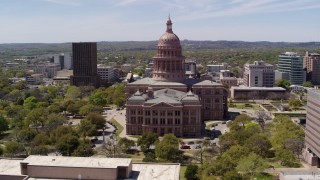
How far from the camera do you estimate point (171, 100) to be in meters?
121

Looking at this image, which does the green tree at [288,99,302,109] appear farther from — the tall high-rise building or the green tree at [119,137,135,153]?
the green tree at [119,137,135,153]

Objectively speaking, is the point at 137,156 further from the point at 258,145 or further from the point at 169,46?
the point at 169,46

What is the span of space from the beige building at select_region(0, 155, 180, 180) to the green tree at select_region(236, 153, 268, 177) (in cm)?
1556

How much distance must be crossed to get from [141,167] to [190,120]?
5182 centimetres

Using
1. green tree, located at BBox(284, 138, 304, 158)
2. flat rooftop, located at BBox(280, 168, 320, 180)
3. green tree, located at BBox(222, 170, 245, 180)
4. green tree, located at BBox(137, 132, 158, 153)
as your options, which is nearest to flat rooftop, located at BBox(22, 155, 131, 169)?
green tree, located at BBox(222, 170, 245, 180)

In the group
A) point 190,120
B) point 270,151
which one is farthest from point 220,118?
point 270,151

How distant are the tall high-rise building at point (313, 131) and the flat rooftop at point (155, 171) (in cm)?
3809

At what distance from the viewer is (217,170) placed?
7519 cm

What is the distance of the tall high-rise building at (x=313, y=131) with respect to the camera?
296 feet

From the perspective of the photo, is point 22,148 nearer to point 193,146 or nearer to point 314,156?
point 193,146

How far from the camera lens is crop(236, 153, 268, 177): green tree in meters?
77.2

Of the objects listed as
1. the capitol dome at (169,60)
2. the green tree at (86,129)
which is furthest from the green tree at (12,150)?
the capitol dome at (169,60)

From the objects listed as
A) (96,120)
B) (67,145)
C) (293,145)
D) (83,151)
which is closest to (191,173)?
(83,151)

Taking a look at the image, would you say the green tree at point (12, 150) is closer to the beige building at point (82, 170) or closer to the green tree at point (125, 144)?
the green tree at point (125, 144)
